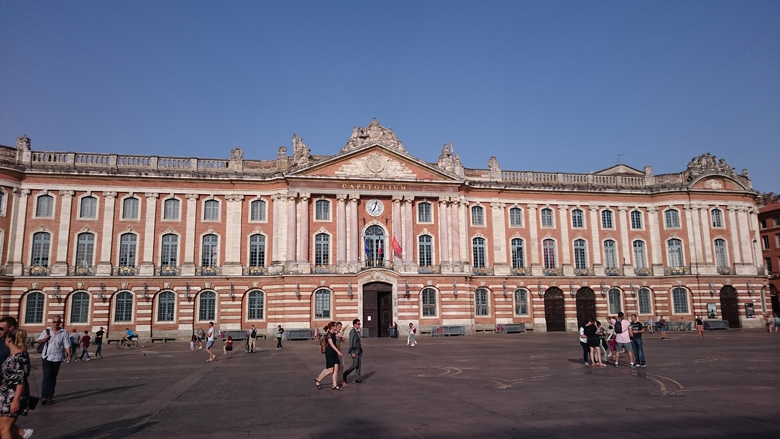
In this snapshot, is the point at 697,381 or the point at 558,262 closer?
the point at 697,381

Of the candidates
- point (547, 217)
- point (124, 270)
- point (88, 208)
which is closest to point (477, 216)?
point (547, 217)

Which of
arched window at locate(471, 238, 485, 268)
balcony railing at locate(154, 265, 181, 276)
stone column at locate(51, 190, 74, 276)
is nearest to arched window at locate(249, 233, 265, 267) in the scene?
balcony railing at locate(154, 265, 181, 276)

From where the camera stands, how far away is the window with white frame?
45750mm

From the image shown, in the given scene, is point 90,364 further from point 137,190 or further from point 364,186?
point 364,186

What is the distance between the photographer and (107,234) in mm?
44094

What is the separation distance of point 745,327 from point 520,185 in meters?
23.7

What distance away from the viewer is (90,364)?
85.7 ft

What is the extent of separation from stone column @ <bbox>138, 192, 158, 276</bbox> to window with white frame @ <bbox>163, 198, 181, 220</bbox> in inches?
29.9

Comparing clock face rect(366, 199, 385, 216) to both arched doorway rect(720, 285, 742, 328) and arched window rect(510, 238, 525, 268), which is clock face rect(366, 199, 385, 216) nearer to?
arched window rect(510, 238, 525, 268)

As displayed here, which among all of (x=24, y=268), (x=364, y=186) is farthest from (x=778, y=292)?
(x=24, y=268)

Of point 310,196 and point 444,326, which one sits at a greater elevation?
point 310,196

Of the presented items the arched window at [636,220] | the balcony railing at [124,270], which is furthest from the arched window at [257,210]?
the arched window at [636,220]

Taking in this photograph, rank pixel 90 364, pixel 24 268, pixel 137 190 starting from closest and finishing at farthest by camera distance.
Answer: pixel 90 364
pixel 24 268
pixel 137 190

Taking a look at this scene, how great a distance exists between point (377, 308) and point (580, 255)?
63.9 ft
